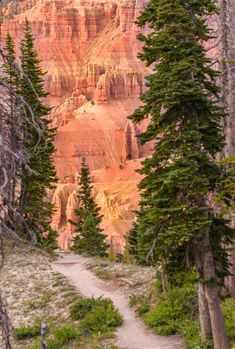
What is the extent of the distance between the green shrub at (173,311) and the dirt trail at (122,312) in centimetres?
30

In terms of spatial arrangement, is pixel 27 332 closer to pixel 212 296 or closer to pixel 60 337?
pixel 60 337

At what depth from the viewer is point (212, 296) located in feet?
46.1

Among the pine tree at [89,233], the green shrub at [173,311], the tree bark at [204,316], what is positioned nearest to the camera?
the tree bark at [204,316]

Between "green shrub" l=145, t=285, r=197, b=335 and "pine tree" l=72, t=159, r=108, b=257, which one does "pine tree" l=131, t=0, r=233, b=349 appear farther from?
"pine tree" l=72, t=159, r=108, b=257

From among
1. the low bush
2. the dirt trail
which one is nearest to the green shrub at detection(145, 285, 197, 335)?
the dirt trail

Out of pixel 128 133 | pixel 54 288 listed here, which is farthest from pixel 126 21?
pixel 54 288

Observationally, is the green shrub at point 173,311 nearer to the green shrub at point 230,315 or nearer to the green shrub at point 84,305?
the green shrub at point 230,315

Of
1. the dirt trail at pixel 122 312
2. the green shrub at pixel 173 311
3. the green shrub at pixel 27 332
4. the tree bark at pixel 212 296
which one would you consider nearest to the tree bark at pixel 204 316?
the tree bark at pixel 212 296

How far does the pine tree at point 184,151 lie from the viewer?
13.5 meters

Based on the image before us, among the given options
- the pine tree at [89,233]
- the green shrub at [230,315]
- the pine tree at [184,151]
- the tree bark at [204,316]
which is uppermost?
the pine tree at [184,151]

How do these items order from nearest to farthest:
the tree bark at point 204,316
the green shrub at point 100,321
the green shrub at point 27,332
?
the tree bark at point 204,316
the green shrub at point 100,321
the green shrub at point 27,332

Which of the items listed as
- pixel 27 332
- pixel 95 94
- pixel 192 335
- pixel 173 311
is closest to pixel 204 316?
pixel 192 335

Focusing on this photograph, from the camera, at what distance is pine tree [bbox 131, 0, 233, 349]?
13.5 meters

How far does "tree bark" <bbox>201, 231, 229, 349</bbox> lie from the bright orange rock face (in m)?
64.7
